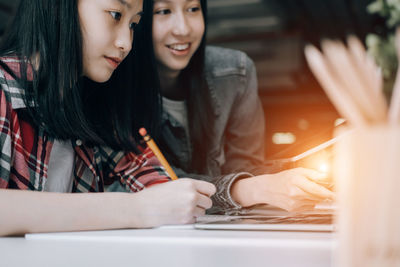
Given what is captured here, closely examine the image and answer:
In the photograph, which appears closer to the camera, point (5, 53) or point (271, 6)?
point (5, 53)

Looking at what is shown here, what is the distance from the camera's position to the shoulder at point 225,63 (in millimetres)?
1618

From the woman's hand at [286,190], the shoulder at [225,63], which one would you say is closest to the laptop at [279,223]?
the woman's hand at [286,190]

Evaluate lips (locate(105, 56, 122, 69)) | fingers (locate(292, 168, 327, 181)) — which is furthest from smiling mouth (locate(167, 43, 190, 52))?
fingers (locate(292, 168, 327, 181))

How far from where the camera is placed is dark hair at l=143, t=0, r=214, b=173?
60.2 inches

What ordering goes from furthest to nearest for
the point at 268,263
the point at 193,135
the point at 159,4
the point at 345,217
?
the point at 193,135 → the point at 159,4 → the point at 268,263 → the point at 345,217

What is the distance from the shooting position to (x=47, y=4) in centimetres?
91

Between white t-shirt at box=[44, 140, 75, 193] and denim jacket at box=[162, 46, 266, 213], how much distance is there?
0.52 meters

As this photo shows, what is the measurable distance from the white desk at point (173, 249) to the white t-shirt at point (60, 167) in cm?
32

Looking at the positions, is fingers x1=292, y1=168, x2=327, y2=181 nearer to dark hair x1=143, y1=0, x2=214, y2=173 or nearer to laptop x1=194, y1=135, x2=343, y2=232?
laptop x1=194, y1=135, x2=343, y2=232

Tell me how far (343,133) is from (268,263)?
0.85 ft

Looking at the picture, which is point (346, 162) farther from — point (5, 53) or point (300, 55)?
point (300, 55)

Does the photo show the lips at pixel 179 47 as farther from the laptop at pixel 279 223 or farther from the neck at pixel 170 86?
the laptop at pixel 279 223

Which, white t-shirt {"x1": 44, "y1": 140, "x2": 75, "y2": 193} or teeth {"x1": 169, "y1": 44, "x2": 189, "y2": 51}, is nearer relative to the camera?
white t-shirt {"x1": 44, "y1": 140, "x2": 75, "y2": 193}

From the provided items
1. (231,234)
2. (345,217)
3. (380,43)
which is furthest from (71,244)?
(380,43)
